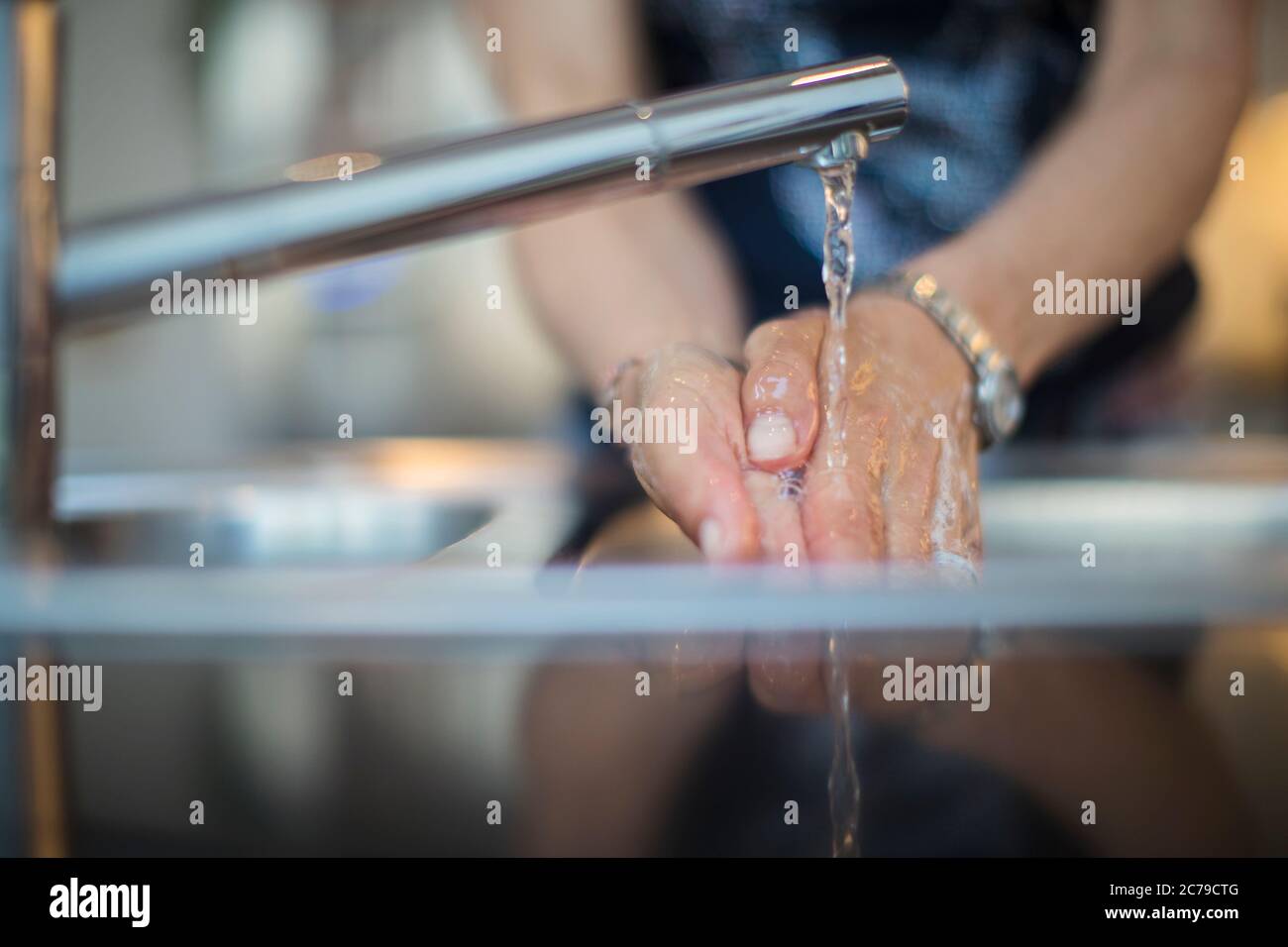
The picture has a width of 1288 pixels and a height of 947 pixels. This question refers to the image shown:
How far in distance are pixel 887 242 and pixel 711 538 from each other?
1.65 feet

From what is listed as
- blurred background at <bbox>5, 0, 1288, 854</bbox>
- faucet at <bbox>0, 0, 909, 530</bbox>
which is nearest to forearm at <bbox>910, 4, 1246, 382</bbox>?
faucet at <bbox>0, 0, 909, 530</bbox>

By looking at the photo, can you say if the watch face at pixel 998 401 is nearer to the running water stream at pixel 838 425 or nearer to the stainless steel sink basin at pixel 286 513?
the running water stream at pixel 838 425

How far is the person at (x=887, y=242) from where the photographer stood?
16.2 inches

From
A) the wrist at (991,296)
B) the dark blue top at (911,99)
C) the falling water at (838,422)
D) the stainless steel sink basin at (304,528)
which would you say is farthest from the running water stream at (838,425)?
the dark blue top at (911,99)

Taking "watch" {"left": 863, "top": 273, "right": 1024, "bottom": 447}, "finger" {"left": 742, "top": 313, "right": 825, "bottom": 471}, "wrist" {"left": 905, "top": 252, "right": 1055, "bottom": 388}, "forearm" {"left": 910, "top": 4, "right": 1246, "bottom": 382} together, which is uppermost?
"forearm" {"left": 910, "top": 4, "right": 1246, "bottom": 382}

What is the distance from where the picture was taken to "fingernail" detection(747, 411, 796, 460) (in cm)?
41

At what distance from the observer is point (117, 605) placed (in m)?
0.32

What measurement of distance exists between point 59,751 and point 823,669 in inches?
7.1

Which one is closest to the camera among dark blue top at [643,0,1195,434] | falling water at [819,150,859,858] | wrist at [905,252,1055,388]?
falling water at [819,150,859,858]

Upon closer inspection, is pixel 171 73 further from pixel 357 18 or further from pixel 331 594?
pixel 331 594

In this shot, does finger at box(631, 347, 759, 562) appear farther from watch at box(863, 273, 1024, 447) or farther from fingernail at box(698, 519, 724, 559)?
watch at box(863, 273, 1024, 447)

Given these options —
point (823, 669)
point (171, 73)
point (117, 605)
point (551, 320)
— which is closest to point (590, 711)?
point (823, 669)

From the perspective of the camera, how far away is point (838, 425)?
42cm

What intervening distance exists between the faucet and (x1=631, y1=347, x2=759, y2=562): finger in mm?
107
